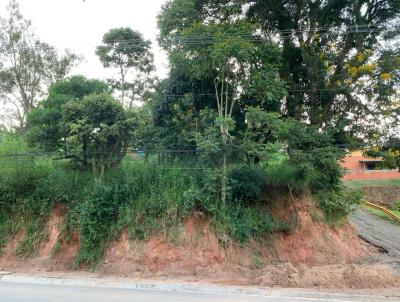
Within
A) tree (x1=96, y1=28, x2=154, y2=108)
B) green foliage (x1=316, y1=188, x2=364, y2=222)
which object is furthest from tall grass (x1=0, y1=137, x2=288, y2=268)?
tree (x1=96, y1=28, x2=154, y2=108)

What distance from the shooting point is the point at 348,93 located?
14.1 meters

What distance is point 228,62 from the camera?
11.8 meters

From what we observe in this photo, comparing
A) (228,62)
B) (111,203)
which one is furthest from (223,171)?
(111,203)

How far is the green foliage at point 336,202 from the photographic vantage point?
12758 mm

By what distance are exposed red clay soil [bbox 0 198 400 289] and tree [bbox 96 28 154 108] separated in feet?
44.3

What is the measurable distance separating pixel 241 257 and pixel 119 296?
417 cm

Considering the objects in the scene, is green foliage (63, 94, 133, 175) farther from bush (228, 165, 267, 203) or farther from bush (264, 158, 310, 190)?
bush (264, 158, 310, 190)

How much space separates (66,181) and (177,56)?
5.69 metres

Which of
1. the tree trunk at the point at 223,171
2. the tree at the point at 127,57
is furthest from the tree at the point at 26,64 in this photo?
the tree trunk at the point at 223,171

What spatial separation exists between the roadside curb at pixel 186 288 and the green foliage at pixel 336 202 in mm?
4435

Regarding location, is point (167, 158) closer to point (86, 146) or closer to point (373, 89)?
point (86, 146)

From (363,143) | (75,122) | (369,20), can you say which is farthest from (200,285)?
(369,20)

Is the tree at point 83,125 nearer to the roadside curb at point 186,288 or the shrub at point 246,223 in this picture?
the roadside curb at point 186,288

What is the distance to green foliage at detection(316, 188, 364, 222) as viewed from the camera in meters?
12.8
